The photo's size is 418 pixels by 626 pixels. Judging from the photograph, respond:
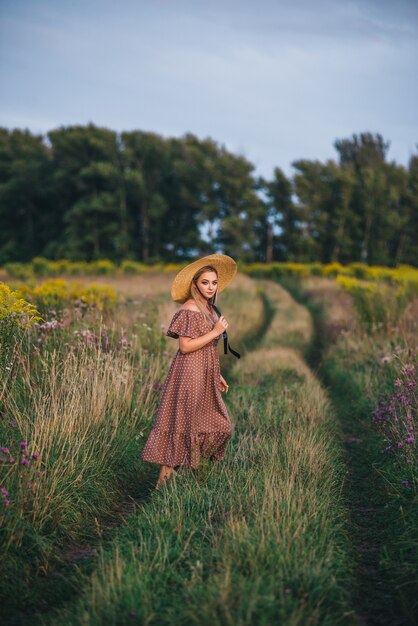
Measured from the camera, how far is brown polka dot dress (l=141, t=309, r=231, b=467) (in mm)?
4387

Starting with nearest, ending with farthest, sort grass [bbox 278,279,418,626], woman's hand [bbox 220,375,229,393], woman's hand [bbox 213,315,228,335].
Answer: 1. grass [bbox 278,279,418,626]
2. woman's hand [bbox 213,315,228,335]
3. woman's hand [bbox 220,375,229,393]

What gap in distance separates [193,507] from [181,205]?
44.8 metres

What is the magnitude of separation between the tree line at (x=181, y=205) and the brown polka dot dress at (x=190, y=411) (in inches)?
1570

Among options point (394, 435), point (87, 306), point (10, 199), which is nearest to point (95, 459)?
point (394, 435)

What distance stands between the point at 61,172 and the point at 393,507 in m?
44.4

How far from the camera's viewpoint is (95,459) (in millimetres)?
4453

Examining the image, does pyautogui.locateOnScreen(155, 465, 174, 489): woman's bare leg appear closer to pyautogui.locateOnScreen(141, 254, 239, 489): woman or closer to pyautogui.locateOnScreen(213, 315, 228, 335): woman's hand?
pyautogui.locateOnScreen(141, 254, 239, 489): woman

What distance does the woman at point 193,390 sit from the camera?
4.38 m

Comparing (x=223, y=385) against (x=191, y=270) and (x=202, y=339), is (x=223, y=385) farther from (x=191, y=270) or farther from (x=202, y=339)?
(x=191, y=270)

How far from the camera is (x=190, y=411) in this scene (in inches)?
173

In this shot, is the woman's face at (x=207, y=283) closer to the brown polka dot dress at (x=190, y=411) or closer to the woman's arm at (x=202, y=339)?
the brown polka dot dress at (x=190, y=411)

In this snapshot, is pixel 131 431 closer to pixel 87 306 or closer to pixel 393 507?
pixel 393 507

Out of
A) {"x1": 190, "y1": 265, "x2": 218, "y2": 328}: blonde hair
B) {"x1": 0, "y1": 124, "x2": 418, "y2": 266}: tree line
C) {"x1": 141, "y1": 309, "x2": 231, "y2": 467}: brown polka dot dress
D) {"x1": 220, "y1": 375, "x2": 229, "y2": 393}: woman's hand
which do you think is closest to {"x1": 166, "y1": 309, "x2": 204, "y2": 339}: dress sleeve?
{"x1": 141, "y1": 309, "x2": 231, "y2": 467}: brown polka dot dress

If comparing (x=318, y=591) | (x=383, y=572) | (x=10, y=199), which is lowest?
(x=383, y=572)
